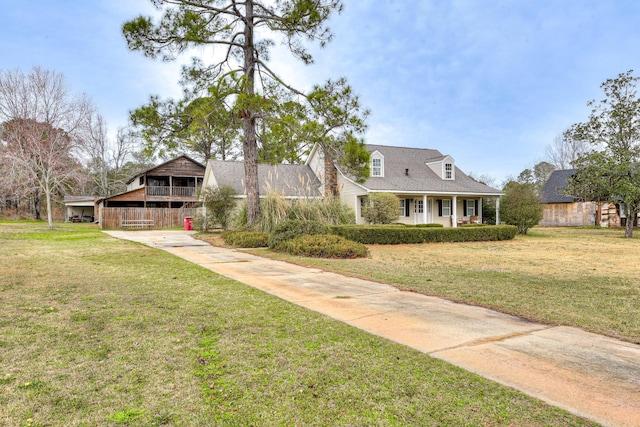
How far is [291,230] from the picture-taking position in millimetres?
11484

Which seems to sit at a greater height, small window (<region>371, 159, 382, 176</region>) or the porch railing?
small window (<region>371, 159, 382, 176</region>)

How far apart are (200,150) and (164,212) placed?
11801 mm

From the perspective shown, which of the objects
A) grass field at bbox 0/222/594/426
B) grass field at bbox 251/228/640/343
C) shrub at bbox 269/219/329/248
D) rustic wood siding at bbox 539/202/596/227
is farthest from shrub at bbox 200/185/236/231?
rustic wood siding at bbox 539/202/596/227

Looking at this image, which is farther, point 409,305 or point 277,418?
point 409,305

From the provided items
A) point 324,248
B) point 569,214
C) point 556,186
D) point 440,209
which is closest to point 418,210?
point 440,209

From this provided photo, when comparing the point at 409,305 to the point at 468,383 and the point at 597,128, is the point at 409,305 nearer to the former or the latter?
the point at 468,383

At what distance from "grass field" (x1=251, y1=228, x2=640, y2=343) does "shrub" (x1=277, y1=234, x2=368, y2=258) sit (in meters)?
0.48

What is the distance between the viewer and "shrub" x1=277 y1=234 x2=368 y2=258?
1002 cm

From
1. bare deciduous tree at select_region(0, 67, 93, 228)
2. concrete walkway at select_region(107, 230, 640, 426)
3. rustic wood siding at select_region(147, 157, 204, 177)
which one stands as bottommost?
concrete walkway at select_region(107, 230, 640, 426)

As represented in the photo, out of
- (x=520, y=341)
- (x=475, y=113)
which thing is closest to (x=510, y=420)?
(x=520, y=341)

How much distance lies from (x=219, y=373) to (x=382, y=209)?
50.9 ft

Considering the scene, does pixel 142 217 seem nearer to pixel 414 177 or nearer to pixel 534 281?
pixel 414 177

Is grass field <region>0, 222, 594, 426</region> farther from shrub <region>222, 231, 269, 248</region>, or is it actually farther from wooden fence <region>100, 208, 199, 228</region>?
wooden fence <region>100, 208, 199, 228</region>

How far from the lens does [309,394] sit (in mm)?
2373
